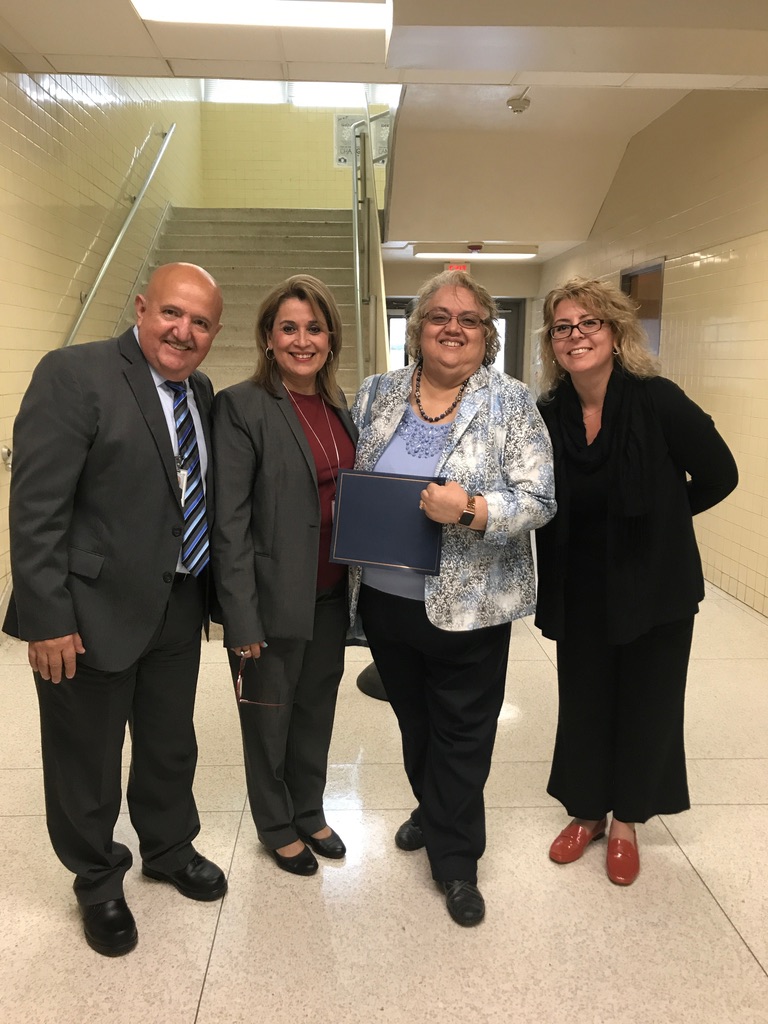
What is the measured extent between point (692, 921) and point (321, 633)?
1298mm

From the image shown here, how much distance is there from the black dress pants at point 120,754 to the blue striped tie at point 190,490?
93mm

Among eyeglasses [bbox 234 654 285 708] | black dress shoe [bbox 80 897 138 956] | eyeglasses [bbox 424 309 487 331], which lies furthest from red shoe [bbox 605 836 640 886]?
eyeglasses [bbox 424 309 487 331]

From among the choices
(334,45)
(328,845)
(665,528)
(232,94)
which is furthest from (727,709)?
(232,94)

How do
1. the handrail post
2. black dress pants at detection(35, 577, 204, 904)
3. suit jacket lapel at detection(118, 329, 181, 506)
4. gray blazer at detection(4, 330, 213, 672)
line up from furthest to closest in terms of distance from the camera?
the handrail post → black dress pants at detection(35, 577, 204, 904) → suit jacket lapel at detection(118, 329, 181, 506) → gray blazer at detection(4, 330, 213, 672)

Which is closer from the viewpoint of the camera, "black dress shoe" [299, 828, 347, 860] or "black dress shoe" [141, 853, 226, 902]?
"black dress shoe" [141, 853, 226, 902]

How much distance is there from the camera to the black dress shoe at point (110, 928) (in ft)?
6.45

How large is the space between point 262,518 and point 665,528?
109 cm

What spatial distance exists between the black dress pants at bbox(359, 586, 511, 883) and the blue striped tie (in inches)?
18.5

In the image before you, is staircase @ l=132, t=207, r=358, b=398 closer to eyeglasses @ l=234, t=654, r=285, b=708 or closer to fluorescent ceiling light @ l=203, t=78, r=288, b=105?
fluorescent ceiling light @ l=203, t=78, r=288, b=105

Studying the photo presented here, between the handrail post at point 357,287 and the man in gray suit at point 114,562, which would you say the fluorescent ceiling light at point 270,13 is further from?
the man in gray suit at point 114,562

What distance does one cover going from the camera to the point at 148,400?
1818mm

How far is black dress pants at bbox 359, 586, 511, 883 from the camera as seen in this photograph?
2.02 meters

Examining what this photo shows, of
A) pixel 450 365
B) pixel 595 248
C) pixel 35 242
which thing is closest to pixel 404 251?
pixel 595 248

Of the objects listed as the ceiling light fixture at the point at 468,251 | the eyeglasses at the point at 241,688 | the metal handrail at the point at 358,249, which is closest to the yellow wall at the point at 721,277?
the ceiling light fixture at the point at 468,251
